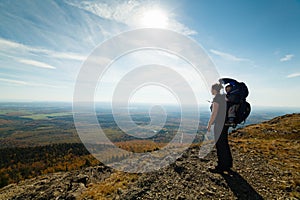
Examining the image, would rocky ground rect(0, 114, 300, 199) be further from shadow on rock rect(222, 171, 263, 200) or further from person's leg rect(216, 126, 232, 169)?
person's leg rect(216, 126, 232, 169)

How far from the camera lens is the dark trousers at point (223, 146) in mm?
6562

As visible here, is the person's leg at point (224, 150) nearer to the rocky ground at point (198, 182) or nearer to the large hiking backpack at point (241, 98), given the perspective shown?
the rocky ground at point (198, 182)

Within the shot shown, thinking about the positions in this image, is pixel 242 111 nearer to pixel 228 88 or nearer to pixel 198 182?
pixel 228 88

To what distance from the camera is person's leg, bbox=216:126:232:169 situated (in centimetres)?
658

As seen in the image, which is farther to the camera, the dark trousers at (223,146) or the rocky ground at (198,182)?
the dark trousers at (223,146)

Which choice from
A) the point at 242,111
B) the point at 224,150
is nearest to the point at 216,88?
the point at 242,111

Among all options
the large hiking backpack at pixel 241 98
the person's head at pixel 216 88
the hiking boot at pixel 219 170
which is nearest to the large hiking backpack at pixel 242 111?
the large hiking backpack at pixel 241 98

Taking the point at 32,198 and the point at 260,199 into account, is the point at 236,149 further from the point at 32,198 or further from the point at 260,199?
the point at 32,198

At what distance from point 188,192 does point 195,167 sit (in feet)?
6.98

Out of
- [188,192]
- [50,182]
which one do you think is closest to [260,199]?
[188,192]

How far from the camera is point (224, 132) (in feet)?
21.5

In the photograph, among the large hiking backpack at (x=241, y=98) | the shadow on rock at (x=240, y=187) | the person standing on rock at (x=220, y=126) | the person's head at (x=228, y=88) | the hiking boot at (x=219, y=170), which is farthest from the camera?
the hiking boot at (x=219, y=170)

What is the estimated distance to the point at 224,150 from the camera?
22.0 ft

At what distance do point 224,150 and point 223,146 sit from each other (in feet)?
0.70
